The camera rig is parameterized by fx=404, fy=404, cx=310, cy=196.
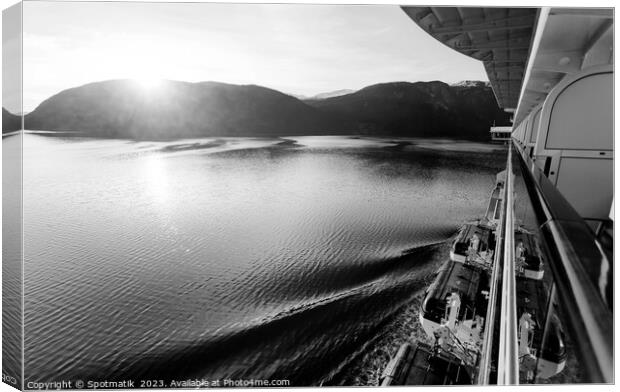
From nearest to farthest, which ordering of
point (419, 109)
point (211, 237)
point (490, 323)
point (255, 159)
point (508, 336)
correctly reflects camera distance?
point (508, 336) → point (490, 323) → point (419, 109) → point (255, 159) → point (211, 237)

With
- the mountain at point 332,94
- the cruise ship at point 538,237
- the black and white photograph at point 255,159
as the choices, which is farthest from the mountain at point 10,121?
the cruise ship at point 538,237

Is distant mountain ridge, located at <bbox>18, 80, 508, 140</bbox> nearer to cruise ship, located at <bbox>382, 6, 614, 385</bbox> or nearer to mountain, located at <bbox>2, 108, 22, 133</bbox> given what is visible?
mountain, located at <bbox>2, 108, 22, 133</bbox>

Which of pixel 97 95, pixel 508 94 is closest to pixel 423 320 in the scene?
pixel 97 95

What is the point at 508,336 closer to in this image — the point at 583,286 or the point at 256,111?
the point at 583,286

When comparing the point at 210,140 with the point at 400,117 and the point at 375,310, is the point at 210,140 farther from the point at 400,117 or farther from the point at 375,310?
the point at 375,310

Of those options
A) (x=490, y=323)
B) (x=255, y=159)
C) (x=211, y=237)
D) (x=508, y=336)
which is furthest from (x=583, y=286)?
(x=211, y=237)

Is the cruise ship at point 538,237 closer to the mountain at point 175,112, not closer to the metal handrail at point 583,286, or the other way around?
the metal handrail at point 583,286

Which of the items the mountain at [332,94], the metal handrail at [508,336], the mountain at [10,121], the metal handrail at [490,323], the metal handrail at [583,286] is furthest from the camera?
the mountain at [332,94]
